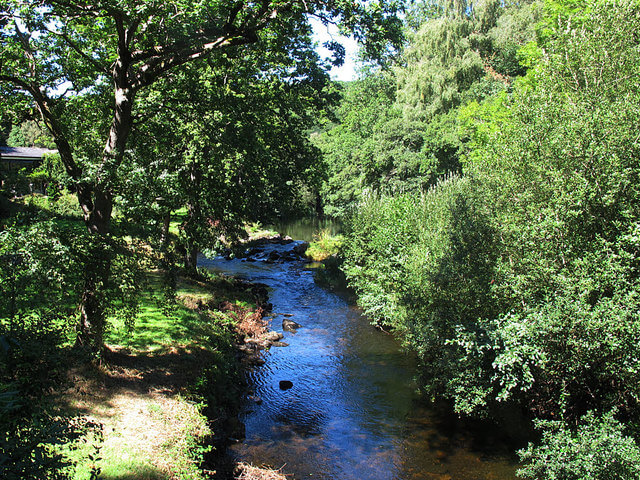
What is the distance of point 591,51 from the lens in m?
12.5

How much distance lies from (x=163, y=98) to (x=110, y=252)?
6.59 m

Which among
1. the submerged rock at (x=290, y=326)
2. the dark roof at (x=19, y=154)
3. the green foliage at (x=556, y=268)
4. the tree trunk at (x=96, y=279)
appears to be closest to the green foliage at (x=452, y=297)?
the green foliage at (x=556, y=268)

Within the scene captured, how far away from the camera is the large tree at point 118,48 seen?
10.2 metres

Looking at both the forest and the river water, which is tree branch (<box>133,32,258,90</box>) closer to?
the forest

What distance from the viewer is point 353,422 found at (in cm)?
1298

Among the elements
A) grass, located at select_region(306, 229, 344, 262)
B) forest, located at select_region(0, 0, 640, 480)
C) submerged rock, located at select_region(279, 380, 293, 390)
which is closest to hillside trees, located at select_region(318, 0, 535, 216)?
grass, located at select_region(306, 229, 344, 262)

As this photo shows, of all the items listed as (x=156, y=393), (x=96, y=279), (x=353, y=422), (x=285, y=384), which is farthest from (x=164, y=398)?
(x=353, y=422)

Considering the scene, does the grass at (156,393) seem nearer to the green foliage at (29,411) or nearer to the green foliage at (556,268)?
the green foliage at (29,411)

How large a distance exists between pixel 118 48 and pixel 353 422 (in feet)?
39.6

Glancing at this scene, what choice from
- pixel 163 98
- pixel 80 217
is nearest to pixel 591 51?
pixel 163 98

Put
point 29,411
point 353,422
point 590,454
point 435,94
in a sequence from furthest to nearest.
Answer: point 435,94 → point 353,422 → point 590,454 → point 29,411

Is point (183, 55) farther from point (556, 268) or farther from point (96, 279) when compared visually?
point (556, 268)

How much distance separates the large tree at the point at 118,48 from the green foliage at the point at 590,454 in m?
10.4

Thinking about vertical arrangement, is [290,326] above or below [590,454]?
below
